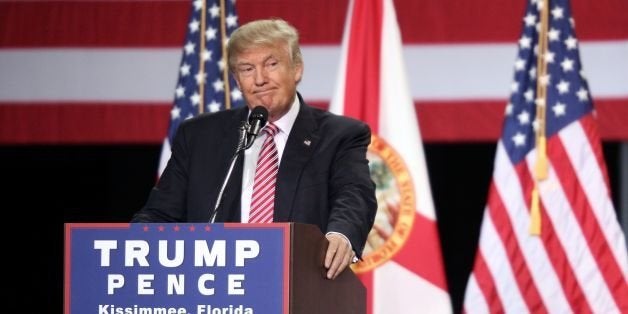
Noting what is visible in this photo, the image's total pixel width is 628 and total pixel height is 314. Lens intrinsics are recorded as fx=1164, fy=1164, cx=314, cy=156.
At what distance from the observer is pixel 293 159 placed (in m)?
2.79

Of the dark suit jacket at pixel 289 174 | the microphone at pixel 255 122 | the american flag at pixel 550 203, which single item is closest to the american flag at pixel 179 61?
the american flag at pixel 550 203

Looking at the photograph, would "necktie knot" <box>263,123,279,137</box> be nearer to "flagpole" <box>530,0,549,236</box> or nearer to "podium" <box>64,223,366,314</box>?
"podium" <box>64,223,366,314</box>

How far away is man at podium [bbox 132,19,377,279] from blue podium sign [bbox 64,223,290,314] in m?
0.39

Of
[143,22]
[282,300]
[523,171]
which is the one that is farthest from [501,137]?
[282,300]

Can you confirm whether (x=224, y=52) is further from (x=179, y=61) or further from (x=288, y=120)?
(x=288, y=120)

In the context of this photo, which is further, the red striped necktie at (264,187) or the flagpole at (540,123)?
the flagpole at (540,123)

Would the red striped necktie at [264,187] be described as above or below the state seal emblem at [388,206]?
above

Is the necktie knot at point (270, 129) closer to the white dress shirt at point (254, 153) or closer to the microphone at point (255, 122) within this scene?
the white dress shirt at point (254, 153)

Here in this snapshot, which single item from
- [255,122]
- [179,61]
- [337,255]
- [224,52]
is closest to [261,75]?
[255,122]

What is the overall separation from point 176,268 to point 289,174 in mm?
542

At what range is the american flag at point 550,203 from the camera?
459 cm

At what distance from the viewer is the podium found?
7.31 feet

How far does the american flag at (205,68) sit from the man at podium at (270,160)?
78.4 inches

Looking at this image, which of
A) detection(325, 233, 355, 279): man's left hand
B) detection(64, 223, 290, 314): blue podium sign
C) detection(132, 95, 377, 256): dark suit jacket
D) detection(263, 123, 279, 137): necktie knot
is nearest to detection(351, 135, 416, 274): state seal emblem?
detection(132, 95, 377, 256): dark suit jacket
